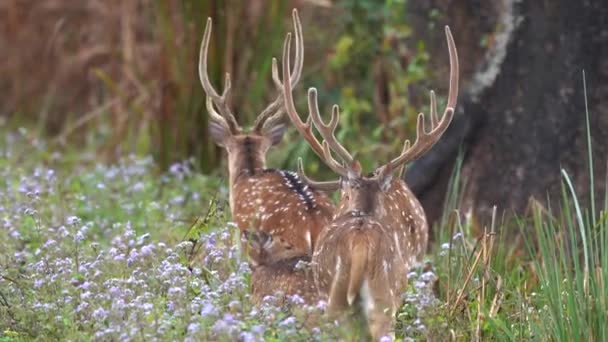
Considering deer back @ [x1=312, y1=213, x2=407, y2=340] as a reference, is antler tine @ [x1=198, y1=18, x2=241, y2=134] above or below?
above

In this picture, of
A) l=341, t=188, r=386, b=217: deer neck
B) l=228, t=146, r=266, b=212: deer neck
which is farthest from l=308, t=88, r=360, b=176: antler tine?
l=228, t=146, r=266, b=212: deer neck

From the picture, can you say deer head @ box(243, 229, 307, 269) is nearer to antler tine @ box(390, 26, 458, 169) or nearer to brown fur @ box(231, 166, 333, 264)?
brown fur @ box(231, 166, 333, 264)

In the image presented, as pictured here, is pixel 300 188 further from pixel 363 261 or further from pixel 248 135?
pixel 363 261

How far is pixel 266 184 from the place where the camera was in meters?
7.53

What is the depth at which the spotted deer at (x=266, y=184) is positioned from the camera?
691 centimetres

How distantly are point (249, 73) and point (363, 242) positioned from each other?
195 inches

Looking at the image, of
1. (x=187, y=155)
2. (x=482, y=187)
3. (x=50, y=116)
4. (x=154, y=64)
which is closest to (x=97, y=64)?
(x=50, y=116)

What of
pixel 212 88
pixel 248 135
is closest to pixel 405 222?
pixel 212 88

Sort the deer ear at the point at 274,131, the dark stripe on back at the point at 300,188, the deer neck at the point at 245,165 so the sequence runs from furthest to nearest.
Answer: the deer ear at the point at 274,131 → the deer neck at the point at 245,165 → the dark stripe on back at the point at 300,188

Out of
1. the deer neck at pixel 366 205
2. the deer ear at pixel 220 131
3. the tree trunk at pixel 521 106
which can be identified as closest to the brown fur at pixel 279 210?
the deer ear at pixel 220 131

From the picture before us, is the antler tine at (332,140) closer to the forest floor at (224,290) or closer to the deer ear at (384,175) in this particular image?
the deer ear at (384,175)

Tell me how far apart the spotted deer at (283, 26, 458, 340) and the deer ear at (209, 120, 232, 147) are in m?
1.93

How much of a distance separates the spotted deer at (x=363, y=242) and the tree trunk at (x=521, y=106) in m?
1.73

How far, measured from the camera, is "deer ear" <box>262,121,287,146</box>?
8.06m
